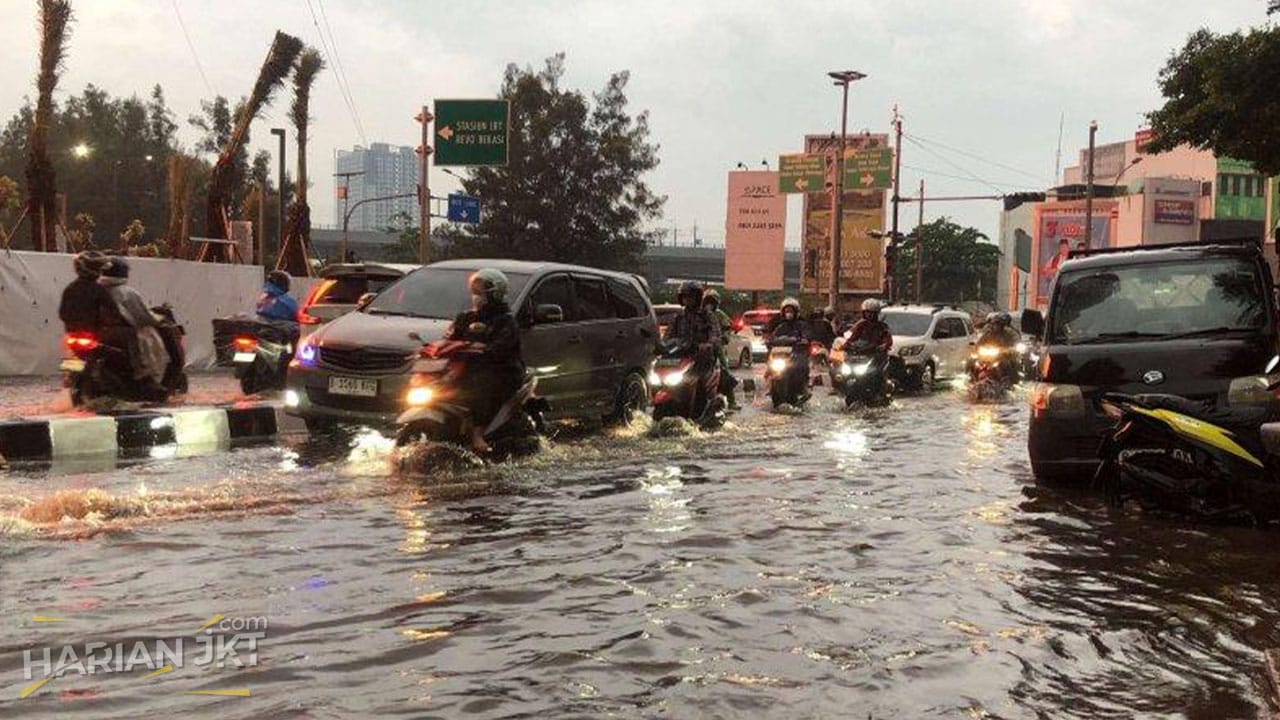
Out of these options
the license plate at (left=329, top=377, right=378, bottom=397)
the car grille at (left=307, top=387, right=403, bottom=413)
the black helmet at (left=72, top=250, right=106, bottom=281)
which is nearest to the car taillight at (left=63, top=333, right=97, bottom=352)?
the black helmet at (left=72, top=250, right=106, bottom=281)

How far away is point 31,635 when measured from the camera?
14.4 feet

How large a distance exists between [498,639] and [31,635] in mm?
1735

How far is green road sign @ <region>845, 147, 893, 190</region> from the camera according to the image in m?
44.4

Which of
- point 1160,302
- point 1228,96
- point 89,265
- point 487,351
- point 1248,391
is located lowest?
point 1248,391

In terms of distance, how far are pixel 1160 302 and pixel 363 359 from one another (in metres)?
6.60

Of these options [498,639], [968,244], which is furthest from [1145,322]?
[968,244]

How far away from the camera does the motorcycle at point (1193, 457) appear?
7.23 metres

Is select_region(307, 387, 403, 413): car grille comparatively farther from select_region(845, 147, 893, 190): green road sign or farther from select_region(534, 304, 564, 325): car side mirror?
select_region(845, 147, 893, 190): green road sign

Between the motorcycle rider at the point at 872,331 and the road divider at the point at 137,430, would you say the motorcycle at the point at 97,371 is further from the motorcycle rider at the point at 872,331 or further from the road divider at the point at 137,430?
the motorcycle rider at the point at 872,331

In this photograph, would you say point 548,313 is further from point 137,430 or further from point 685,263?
point 685,263

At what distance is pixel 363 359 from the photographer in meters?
10.2

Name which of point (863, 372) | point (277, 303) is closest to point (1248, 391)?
point (863, 372)

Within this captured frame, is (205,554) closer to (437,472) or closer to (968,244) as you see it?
(437,472)

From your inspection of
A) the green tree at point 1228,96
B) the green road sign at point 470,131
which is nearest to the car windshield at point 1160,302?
the green tree at point 1228,96
